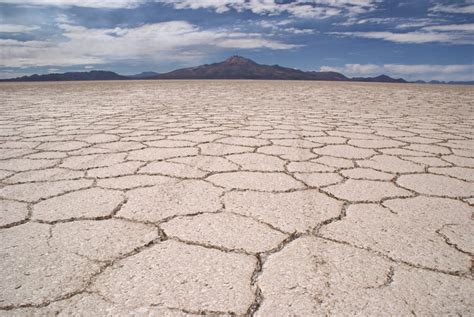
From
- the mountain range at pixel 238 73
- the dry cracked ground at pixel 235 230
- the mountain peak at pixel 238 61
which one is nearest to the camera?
the dry cracked ground at pixel 235 230

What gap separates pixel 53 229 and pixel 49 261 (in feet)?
0.59

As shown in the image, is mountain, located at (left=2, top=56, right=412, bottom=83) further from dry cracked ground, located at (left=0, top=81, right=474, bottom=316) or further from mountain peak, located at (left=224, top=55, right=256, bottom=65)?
dry cracked ground, located at (left=0, top=81, right=474, bottom=316)

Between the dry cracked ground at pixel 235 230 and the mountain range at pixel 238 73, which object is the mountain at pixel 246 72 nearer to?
the mountain range at pixel 238 73

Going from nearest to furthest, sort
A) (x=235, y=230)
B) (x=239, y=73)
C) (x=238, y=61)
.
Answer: (x=235, y=230) → (x=239, y=73) → (x=238, y=61)

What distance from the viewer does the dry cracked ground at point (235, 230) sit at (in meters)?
0.69

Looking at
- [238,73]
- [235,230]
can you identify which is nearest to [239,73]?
[238,73]

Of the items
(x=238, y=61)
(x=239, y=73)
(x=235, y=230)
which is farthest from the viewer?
(x=238, y=61)

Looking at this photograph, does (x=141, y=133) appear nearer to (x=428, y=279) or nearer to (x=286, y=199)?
(x=286, y=199)

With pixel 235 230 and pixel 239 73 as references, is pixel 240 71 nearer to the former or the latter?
pixel 239 73

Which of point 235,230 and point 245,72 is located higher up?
point 245,72

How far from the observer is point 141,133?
2.46 metres

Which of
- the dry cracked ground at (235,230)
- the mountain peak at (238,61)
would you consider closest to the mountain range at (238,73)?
the mountain peak at (238,61)

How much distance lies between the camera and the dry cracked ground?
0.69m

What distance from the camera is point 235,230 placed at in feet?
3.20
